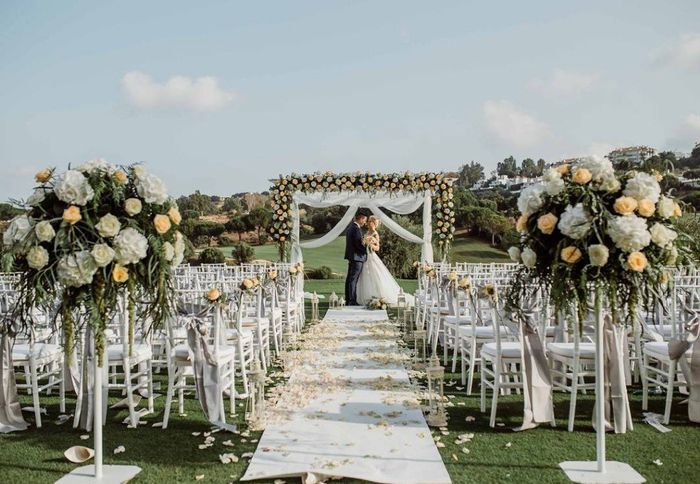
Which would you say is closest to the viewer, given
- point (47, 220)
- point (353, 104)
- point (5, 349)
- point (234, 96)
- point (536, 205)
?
point (47, 220)

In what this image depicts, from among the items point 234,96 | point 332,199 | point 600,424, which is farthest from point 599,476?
point 234,96

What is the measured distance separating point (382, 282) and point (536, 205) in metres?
10.5

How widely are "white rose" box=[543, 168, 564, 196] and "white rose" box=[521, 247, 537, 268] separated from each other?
383 millimetres

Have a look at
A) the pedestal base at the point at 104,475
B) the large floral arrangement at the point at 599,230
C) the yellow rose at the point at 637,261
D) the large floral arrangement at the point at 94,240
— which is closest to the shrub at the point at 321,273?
the pedestal base at the point at 104,475

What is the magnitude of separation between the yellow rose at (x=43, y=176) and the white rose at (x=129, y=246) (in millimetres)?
563

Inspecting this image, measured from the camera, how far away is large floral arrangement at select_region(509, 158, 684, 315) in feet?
11.3

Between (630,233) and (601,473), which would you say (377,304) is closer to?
(601,473)

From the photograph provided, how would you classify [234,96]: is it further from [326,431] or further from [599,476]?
[599,476]

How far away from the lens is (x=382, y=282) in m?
14.2

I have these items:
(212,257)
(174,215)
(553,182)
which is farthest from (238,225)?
(553,182)

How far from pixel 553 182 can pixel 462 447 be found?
83.9 inches

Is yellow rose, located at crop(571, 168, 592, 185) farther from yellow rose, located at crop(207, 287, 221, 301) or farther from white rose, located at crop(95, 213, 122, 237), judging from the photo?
yellow rose, located at crop(207, 287, 221, 301)

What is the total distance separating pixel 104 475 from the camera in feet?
13.0

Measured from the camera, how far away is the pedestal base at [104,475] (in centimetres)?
387
